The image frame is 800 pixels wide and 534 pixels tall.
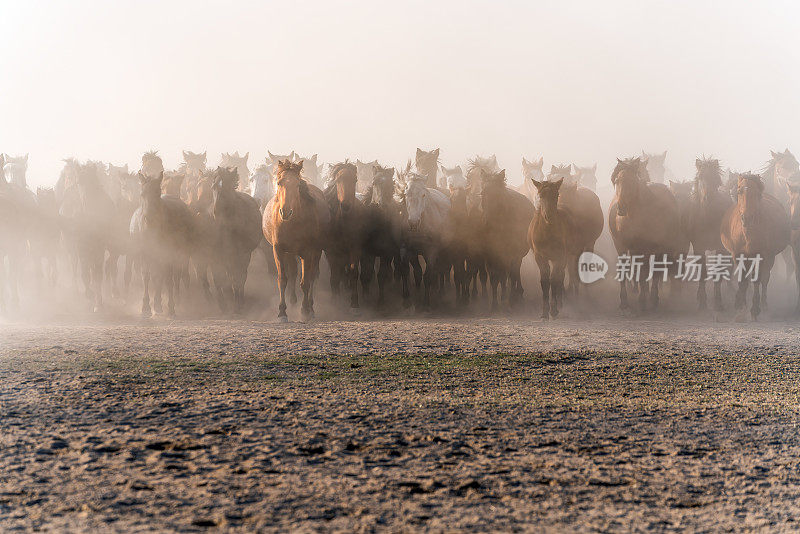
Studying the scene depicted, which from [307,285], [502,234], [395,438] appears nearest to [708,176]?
[502,234]

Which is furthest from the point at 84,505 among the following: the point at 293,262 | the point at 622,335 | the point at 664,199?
the point at 664,199

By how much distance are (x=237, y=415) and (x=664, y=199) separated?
11473 millimetres

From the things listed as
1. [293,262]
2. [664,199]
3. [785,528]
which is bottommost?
[785,528]

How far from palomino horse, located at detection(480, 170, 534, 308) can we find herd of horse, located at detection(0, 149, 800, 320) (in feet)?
0.07

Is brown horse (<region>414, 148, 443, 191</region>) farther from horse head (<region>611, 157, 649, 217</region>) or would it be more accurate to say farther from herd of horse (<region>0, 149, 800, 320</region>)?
horse head (<region>611, 157, 649, 217</region>)

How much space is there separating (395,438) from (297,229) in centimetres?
819

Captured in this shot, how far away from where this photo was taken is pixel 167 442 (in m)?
5.26

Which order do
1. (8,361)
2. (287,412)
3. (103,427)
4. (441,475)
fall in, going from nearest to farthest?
(441,475), (103,427), (287,412), (8,361)

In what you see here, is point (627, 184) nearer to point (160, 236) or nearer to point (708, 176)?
point (708, 176)

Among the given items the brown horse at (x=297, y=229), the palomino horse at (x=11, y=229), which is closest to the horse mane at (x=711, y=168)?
the brown horse at (x=297, y=229)

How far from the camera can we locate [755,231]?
46.2 ft

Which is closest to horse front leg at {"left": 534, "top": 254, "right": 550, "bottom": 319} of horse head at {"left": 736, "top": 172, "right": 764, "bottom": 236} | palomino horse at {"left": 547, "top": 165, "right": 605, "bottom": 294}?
palomino horse at {"left": 547, "top": 165, "right": 605, "bottom": 294}

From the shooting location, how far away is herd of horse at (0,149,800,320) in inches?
550

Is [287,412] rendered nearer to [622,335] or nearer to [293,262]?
[622,335]
